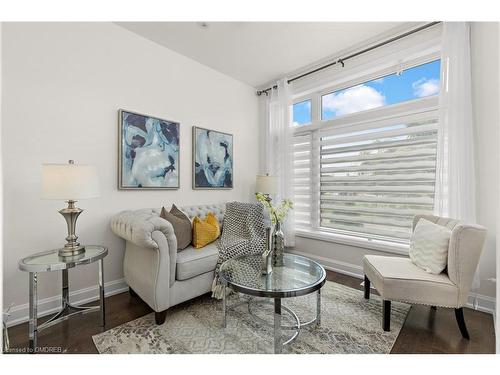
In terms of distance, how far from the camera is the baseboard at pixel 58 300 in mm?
1851

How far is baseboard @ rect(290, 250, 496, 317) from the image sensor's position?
2.00 m

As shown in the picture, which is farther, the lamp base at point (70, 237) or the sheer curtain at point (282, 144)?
the sheer curtain at point (282, 144)

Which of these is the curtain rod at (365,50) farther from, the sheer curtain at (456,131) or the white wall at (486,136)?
the white wall at (486,136)

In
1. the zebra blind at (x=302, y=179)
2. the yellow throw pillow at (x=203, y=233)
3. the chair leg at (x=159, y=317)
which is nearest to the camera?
the chair leg at (x=159, y=317)

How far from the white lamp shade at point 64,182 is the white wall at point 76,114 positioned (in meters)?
0.48

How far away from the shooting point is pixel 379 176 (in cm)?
275

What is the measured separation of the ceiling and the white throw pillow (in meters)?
2.08

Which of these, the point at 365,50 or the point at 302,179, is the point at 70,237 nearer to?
the point at 302,179

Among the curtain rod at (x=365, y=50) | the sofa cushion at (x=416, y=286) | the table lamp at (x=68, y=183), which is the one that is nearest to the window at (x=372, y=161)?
the curtain rod at (x=365, y=50)

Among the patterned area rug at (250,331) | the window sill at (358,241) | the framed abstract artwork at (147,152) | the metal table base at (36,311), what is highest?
the framed abstract artwork at (147,152)

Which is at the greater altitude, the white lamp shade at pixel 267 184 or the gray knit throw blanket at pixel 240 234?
the white lamp shade at pixel 267 184

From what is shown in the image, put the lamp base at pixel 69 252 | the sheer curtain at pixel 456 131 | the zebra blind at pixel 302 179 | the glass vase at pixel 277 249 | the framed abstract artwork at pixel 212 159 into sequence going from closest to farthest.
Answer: the lamp base at pixel 69 252 → the glass vase at pixel 277 249 → the sheer curtain at pixel 456 131 → the framed abstract artwork at pixel 212 159 → the zebra blind at pixel 302 179
